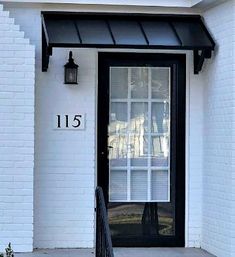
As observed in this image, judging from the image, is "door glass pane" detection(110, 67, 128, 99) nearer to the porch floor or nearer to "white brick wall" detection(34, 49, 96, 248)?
"white brick wall" detection(34, 49, 96, 248)

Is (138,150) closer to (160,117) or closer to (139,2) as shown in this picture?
(160,117)

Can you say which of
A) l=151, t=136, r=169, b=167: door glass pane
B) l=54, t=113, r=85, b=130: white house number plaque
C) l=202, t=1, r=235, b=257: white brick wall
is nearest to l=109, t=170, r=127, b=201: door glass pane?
l=151, t=136, r=169, b=167: door glass pane

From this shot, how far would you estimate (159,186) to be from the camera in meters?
8.02

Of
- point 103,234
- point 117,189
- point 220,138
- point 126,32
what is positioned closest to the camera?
point 103,234

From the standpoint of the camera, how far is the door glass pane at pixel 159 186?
8.00m

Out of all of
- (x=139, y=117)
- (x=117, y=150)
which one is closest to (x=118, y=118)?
(x=139, y=117)

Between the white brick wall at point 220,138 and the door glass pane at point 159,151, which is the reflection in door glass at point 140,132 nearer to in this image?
the door glass pane at point 159,151

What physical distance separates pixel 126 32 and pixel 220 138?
5.15 ft

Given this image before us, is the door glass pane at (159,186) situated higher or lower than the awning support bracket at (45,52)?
lower

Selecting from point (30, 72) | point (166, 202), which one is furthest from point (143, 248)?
point (30, 72)

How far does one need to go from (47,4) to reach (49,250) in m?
2.77

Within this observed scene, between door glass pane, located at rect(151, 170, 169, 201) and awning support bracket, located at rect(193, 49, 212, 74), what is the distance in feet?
4.16

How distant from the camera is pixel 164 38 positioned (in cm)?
758

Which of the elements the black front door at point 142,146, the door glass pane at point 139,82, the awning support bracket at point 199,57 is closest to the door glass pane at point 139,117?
the black front door at point 142,146
